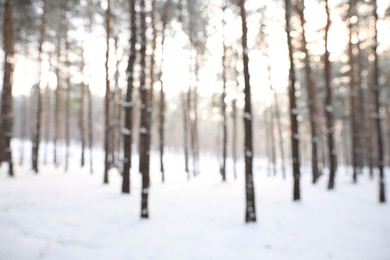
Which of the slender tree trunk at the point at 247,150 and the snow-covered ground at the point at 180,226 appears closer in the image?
the snow-covered ground at the point at 180,226

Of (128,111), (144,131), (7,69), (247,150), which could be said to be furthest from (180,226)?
(7,69)

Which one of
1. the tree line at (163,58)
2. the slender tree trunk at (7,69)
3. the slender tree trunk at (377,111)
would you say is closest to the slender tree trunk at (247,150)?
the tree line at (163,58)

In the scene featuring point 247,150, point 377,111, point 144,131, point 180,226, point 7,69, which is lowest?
point 180,226

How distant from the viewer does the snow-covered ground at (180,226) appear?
7105 mm

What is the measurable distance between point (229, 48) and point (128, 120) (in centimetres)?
1119

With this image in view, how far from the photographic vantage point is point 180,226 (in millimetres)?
8703

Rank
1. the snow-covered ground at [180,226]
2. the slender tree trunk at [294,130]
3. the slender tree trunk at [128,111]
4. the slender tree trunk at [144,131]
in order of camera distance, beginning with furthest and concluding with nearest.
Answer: the slender tree trunk at [294,130]
the slender tree trunk at [128,111]
the slender tree trunk at [144,131]
the snow-covered ground at [180,226]

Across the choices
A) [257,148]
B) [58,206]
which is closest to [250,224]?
[58,206]

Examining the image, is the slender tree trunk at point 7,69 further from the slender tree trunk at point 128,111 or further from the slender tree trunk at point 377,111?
the slender tree trunk at point 377,111

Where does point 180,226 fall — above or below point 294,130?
below

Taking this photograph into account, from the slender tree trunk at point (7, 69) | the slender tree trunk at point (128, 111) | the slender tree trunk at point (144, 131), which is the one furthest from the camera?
the slender tree trunk at point (7, 69)

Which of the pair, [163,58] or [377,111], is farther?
[163,58]

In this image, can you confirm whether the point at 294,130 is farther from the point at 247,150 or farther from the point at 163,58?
the point at 163,58

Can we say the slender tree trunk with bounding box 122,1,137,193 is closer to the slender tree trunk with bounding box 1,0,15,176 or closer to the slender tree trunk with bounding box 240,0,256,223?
the slender tree trunk with bounding box 240,0,256,223
